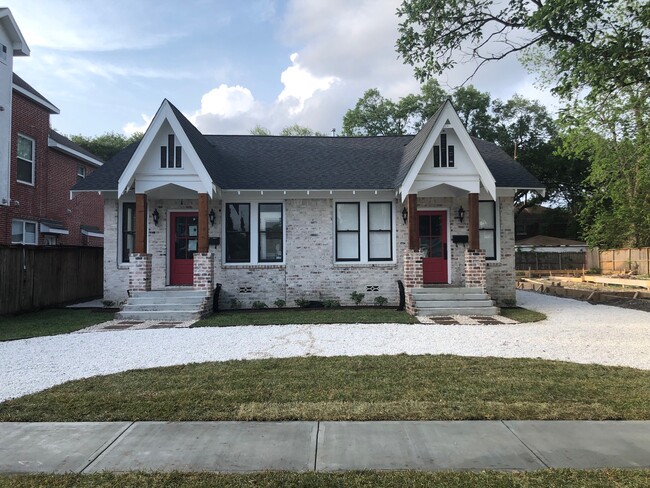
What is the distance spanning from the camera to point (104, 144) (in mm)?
39781

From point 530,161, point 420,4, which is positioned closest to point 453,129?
point 420,4

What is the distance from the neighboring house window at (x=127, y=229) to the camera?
44.6 ft

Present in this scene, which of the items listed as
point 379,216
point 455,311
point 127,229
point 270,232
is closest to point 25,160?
point 127,229

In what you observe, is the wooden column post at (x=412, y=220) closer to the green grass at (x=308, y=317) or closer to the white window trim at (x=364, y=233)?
the white window trim at (x=364, y=233)

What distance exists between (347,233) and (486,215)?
4185 mm

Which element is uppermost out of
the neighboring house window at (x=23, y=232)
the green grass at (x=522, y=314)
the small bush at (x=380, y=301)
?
the neighboring house window at (x=23, y=232)

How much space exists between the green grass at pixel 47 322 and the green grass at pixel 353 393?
4.49 meters

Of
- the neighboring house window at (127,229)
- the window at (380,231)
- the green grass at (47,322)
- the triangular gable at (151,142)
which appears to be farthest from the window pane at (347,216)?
the green grass at (47,322)

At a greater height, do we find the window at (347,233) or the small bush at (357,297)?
the window at (347,233)

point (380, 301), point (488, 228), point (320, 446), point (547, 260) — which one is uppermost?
point (488, 228)

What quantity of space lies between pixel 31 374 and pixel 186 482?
14.4 ft

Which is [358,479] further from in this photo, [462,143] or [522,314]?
[462,143]

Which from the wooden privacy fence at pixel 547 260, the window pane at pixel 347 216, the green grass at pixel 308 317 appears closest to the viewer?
the green grass at pixel 308 317

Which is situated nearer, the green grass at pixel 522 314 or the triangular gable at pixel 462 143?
the green grass at pixel 522 314
